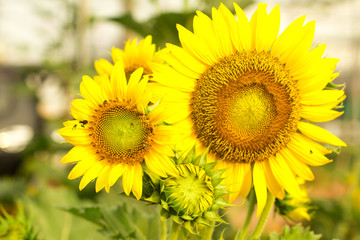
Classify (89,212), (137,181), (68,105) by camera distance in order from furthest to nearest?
(68,105)
(89,212)
(137,181)

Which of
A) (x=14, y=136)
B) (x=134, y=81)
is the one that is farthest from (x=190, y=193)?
(x=14, y=136)

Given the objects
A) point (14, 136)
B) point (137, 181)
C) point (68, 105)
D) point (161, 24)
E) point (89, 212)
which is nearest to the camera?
point (137, 181)

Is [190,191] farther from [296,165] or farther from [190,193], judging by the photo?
[296,165]

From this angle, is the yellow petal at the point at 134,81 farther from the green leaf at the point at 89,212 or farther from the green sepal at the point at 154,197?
the green leaf at the point at 89,212

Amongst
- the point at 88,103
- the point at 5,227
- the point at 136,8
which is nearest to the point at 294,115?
the point at 88,103

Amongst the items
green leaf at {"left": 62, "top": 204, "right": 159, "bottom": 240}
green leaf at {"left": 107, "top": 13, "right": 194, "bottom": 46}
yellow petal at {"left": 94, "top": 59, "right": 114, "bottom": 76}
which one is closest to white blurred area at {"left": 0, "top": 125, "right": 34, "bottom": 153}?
green leaf at {"left": 107, "top": 13, "right": 194, "bottom": 46}

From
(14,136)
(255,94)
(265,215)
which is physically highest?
(255,94)

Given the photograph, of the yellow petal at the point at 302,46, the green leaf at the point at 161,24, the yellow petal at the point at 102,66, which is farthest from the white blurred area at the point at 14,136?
the yellow petal at the point at 302,46

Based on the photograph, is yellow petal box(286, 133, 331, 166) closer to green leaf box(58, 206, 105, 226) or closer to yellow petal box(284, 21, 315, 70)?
yellow petal box(284, 21, 315, 70)
